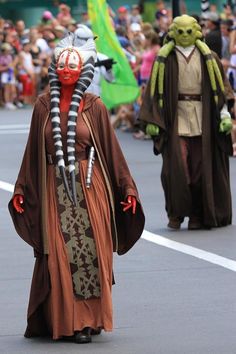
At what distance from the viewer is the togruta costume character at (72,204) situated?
8.24 metres

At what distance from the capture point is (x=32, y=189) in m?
8.40

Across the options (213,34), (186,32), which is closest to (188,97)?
(186,32)

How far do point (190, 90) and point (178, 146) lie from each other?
0.52 meters

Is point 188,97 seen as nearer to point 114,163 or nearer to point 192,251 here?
point 192,251

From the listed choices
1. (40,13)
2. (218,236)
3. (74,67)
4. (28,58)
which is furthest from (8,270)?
(40,13)

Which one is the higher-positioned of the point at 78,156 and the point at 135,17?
the point at 78,156

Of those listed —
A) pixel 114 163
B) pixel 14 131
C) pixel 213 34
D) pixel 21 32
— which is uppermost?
pixel 114 163

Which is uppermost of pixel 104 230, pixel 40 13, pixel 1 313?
pixel 104 230

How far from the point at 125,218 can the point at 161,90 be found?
4.61 metres

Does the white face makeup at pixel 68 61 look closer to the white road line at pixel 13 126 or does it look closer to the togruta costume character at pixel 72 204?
the togruta costume character at pixel 72 204

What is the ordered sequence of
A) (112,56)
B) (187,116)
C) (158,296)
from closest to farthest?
(158,296)
(187,116)
(112,56)

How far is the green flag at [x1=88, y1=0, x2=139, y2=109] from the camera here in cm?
2325

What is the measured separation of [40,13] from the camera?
43062 mm

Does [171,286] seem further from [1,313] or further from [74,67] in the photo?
[74,67]
